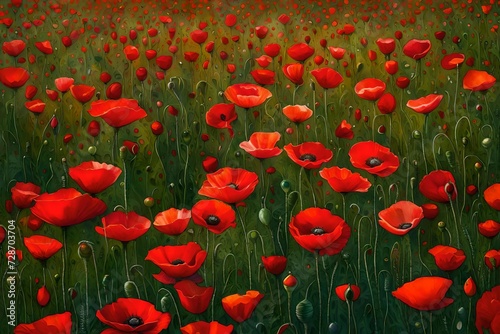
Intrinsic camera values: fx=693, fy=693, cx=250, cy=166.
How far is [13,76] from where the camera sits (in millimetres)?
1953

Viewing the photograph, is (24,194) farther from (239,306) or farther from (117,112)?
(239,306)

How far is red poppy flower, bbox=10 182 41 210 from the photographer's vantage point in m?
1.77

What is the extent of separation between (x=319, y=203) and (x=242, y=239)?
0.76 feet

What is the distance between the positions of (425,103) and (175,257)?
815 millimetres

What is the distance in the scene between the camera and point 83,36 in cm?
215

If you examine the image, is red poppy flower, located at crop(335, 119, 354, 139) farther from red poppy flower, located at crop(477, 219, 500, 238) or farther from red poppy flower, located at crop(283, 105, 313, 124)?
red poppy flower, located at crop(477, 219, 500, 238)

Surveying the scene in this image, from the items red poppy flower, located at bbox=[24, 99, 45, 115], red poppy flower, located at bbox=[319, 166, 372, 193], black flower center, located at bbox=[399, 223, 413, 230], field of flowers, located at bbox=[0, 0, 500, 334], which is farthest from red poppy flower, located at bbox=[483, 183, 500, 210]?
red poppy flower, located at bbox=[24, 99, 45, 115]

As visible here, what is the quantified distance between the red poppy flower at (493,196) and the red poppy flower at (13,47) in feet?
4.51

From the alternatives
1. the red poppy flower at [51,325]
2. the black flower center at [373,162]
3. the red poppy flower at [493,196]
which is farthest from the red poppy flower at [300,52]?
the red poppy flower at [51,325]

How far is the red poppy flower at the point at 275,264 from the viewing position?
1.69 meters

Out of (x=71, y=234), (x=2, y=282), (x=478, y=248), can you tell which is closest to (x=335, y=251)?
(x=478, y=248)

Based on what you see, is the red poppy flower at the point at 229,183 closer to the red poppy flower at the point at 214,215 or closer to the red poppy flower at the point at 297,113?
the red poppy flower at the point at 214,215

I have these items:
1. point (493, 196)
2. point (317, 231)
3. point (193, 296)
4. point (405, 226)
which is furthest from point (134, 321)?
point (493, 196)

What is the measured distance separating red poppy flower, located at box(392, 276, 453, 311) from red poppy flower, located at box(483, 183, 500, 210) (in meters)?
Answer: 0.26
